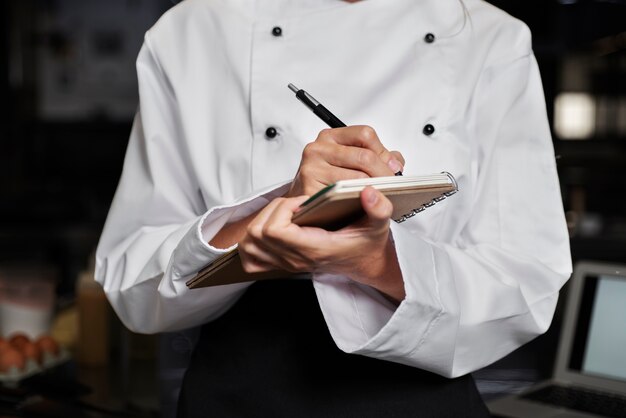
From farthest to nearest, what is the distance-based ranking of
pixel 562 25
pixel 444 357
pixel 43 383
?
pixel 562 25, pixel 43 383, pixel 444 357

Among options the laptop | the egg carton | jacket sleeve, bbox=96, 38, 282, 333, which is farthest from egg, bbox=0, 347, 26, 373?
the laptop

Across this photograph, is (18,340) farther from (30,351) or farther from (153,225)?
(153,225)

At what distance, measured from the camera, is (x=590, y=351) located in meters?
1.58

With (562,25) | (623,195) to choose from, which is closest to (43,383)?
(562,25)

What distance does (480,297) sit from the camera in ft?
3.01

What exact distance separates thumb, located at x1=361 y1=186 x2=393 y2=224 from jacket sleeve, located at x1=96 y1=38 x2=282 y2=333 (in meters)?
0.28

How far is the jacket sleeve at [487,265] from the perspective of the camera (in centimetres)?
83

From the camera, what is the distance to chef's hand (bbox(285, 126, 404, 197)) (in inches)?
30.9

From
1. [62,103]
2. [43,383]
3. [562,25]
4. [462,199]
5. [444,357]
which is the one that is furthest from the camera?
[62,103]

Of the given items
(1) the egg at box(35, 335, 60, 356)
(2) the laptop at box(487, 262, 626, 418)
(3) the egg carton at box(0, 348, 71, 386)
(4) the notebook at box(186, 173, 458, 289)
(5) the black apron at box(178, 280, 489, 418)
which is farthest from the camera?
(1) the egg at box(35, 335, 60, 356)

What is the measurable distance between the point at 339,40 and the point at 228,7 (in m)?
0.14

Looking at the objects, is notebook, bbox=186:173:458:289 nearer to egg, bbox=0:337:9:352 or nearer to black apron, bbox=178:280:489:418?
black apron, bbox=178:280:489:418

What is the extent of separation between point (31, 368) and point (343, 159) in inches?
47.5

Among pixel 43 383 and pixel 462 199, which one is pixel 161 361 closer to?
pixel 43 383
